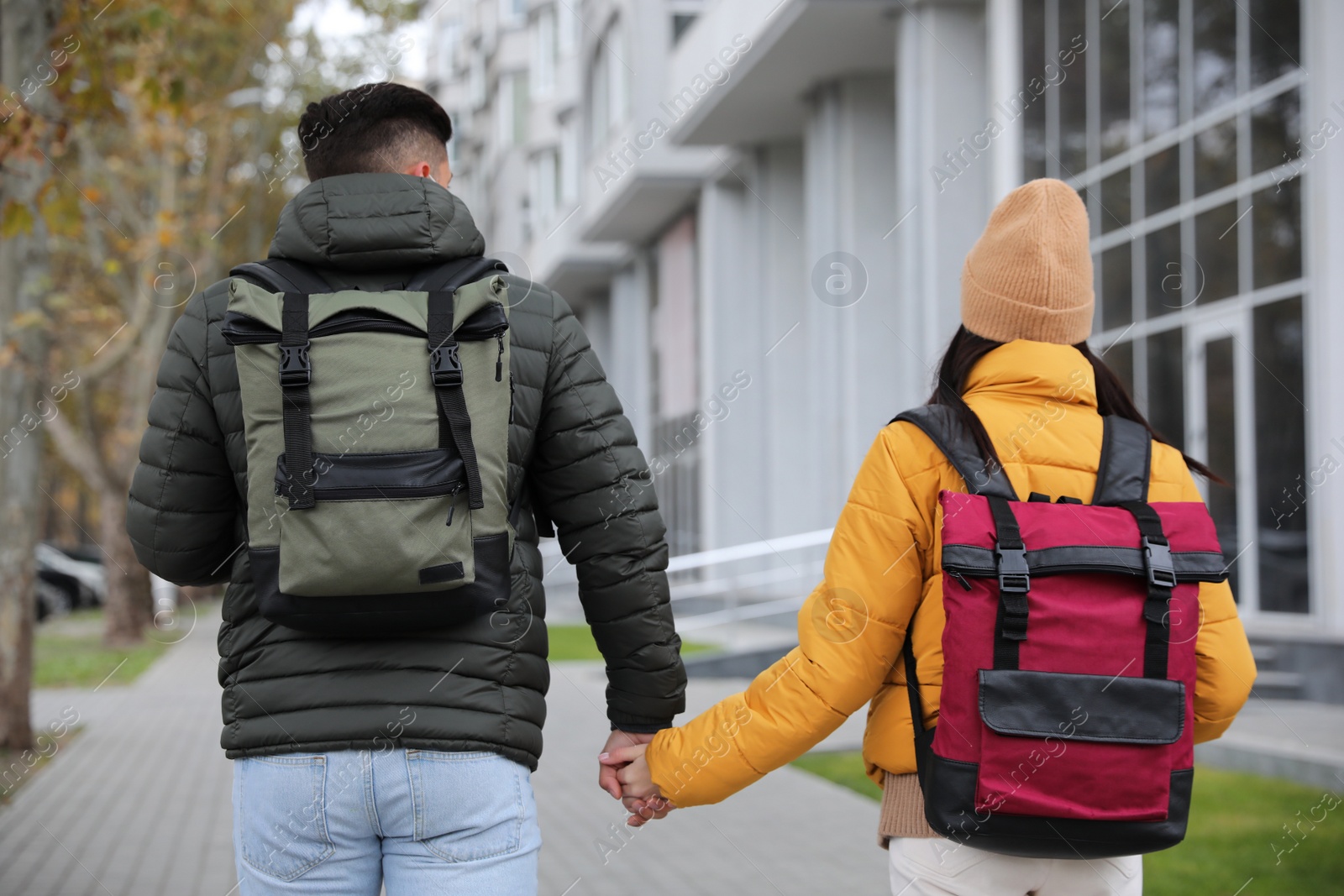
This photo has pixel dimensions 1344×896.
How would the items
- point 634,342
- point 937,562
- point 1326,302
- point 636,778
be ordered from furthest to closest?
point 634,342, point 1326,302, point 636,778, point 937,562

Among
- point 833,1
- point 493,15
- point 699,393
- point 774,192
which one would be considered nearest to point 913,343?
point 833,1

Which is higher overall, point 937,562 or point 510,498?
point 510,498

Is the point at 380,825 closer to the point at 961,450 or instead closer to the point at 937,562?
the point at 937,562

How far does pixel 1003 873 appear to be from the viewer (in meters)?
2.30

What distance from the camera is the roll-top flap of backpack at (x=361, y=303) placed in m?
2.23

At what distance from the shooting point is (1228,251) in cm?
1145

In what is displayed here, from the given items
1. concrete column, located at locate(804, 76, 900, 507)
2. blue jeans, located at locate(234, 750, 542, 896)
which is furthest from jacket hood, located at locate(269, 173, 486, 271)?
concrete column, located at locate(804, 76, 900, 507)

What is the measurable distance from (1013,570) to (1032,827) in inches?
16.1

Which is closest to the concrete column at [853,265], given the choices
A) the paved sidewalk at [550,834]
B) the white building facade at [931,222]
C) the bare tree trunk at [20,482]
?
the white building facade at [931,222]

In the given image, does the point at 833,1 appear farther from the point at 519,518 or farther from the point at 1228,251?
the point at 519,518

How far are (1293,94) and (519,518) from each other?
9824 millimetres

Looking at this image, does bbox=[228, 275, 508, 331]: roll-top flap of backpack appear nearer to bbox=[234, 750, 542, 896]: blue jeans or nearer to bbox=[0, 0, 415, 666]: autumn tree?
bbox=[234, 750, 542, 896]: blue jeans

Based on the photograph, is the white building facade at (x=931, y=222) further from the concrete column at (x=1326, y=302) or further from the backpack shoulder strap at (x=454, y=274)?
the backpack shoulder strap at (x=454, y=274)

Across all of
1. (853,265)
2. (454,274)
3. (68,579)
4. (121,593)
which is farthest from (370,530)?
(68,579)
